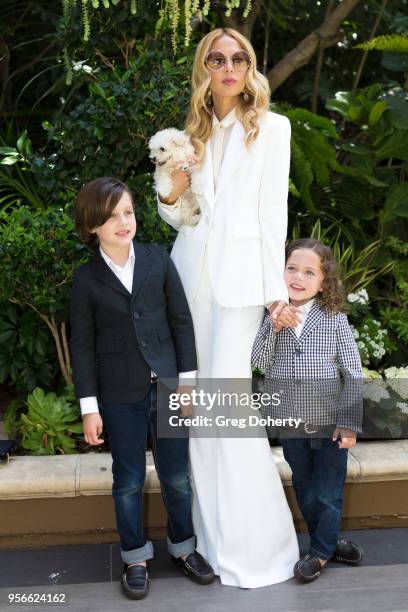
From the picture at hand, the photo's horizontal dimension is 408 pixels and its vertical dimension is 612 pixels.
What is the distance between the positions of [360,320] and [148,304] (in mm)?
1781

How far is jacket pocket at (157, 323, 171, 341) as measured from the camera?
2934mm

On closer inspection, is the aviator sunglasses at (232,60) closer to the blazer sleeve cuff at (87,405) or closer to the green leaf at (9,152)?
the blazer sleeve cuff at (87,405)

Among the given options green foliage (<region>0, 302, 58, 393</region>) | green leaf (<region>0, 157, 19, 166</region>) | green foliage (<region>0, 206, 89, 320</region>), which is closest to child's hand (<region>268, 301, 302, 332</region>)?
green foliage (<region>0, 206, 89, 320</region>)

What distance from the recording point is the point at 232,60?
286cm

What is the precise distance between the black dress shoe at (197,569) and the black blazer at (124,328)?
2.25ft

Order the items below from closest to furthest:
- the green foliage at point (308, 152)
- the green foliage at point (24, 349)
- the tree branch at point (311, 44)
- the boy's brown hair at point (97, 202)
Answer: the boy's brown hair at point (97, 202), the green foliage at point (24, 349), the green foliage at point (308, 152), the tree branch at point (311, 44)

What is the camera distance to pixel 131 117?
3.62 m

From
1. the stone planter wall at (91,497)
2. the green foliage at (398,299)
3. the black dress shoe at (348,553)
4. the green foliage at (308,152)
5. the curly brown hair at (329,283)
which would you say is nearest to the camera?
the curly brown hair at (329,283)

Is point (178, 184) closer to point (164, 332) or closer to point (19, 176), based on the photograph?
point (164, 332)

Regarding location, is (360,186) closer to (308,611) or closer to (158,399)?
(158,399)

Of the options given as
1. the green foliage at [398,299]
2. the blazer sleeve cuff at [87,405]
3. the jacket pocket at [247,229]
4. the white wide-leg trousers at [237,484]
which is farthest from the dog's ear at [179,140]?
the green foliage at [398,299]

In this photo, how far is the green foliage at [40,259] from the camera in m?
3.51

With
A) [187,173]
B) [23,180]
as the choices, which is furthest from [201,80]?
[23,180]

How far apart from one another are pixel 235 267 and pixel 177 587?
1222 millimetres
